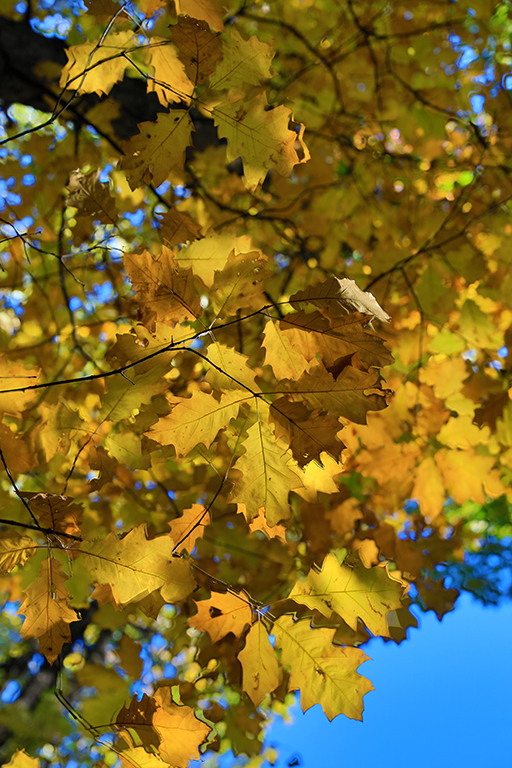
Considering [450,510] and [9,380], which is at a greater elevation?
[450,510]

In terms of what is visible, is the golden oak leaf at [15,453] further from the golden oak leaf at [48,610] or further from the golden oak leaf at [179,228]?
the golden oak leaf at [179,228]

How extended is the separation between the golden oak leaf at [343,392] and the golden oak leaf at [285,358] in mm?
53

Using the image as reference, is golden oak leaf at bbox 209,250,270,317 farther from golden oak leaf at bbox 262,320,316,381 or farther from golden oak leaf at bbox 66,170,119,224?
golden oak leaf at bbox 66,170,119,224

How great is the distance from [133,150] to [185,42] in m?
0.23

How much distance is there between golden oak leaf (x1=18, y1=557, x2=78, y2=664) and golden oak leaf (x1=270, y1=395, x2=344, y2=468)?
49cm

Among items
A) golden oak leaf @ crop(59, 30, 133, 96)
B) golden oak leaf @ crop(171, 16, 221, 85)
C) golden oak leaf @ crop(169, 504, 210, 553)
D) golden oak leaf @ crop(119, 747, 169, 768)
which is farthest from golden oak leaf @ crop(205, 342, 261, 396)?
golden oak leaf @ crop(59, 30, 133, 96)

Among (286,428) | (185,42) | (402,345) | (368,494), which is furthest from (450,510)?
(185,42)

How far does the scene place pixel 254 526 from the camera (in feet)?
3.11

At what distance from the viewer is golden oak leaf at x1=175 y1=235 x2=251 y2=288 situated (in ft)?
3.56

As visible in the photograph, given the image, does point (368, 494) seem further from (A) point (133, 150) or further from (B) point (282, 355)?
(A) point (133, 150)

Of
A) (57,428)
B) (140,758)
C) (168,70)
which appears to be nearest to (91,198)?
(168,70)

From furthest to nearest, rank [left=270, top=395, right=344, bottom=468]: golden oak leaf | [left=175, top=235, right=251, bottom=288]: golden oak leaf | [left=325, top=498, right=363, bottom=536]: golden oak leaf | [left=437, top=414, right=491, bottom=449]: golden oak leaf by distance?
[left=325, top=498, right=363, bottom=536]: golden oak leaf < [left=437, top=414, right=491, bottom=449]: golden oak leaf < [left=175, top=235, right=251, bottom=288]: golden oak leaf < [left=270, top=395, right=344, bottom=468]: golden oak leaf

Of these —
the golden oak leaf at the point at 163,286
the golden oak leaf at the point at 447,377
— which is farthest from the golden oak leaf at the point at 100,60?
the golden oak leaf at the point at 447,377

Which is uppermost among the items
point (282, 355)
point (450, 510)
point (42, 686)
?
point (450, 510)
